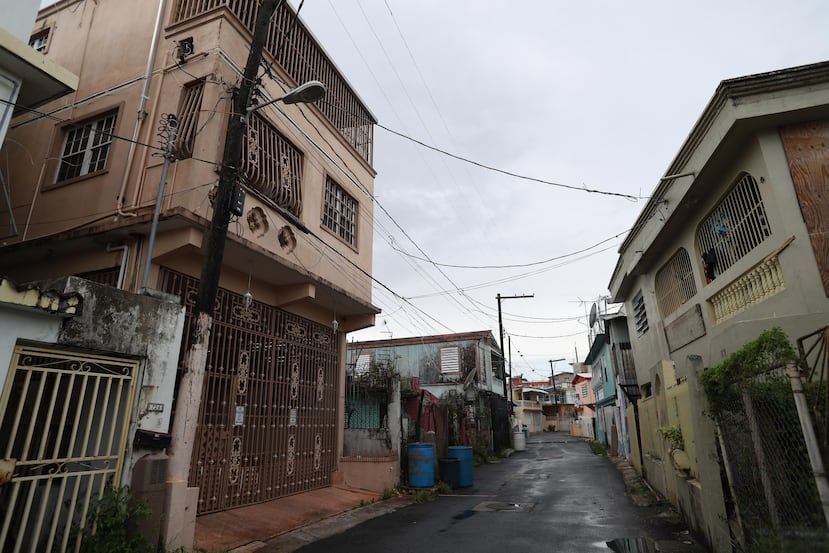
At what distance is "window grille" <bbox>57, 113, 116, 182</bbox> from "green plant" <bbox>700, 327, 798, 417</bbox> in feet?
32.8

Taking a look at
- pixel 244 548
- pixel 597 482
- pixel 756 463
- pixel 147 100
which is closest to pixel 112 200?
pixel 147 100

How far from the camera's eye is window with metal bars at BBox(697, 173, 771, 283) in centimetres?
689

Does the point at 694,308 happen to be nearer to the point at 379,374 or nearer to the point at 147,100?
the point at 379,374

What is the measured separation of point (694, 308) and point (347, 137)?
954 cm

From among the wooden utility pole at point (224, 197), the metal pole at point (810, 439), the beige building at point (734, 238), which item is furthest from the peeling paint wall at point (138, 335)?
the beige building at point (734, 238)

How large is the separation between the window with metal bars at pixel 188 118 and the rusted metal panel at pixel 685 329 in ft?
32.1

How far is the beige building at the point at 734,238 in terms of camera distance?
579 centimetres

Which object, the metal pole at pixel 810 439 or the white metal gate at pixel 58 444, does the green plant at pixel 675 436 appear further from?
the white metal gate at pixel 58 444

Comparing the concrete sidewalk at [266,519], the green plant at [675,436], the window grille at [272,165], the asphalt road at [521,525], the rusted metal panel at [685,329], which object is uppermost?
the window grille at [272,165]

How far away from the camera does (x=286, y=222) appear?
29.9 feet

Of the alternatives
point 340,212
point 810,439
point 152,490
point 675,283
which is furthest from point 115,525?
point 675,283

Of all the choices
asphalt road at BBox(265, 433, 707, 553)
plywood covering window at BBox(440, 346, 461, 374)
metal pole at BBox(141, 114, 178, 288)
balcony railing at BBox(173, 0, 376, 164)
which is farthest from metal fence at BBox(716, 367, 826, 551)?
plywood covering window at BBox(440, 346, 461, 374)

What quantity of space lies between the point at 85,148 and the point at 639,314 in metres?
14.7

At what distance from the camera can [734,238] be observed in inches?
298
